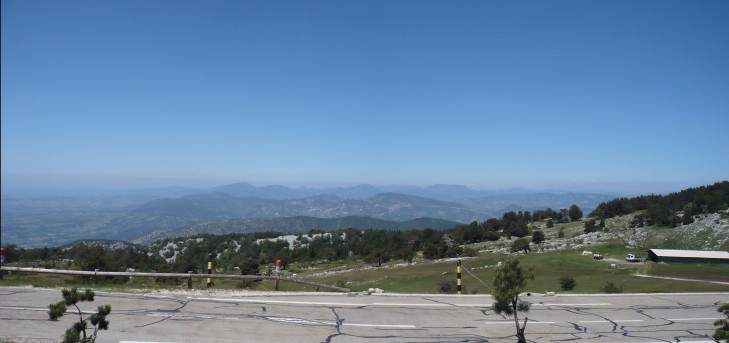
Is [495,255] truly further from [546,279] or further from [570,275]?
[546,279]

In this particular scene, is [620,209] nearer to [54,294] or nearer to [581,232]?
[581,232]

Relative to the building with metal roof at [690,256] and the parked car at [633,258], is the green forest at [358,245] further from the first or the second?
the building with metal roof at [690,256]

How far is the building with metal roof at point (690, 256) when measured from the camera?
28109 mm

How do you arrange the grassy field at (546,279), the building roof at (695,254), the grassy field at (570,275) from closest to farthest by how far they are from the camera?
the grassy field at (546,279) < the grassy field at (570,275) < the building roof at (695,254)

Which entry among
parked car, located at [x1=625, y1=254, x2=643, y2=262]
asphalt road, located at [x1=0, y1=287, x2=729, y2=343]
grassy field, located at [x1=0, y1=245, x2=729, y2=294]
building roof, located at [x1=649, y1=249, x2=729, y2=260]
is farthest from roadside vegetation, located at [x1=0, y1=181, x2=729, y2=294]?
asphalt road, located at [x1=0, y1=287, x2=729, y2=343]

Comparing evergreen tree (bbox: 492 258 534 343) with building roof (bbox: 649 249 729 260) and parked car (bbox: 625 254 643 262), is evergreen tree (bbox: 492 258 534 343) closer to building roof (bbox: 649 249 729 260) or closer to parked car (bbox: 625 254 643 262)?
building roof (bbox: 649 249 729 260)

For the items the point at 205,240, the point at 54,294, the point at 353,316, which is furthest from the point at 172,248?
the point at 353,316

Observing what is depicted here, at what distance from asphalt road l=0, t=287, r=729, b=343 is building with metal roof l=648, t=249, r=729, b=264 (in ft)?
50.0

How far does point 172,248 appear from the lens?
283 feet

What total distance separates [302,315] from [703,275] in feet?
70.2

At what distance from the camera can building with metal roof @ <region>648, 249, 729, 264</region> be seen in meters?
28.1

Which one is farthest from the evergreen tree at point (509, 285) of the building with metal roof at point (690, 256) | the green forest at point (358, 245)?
the building with metal roof at point (690, 256)

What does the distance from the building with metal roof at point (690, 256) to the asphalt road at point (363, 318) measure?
600 inches

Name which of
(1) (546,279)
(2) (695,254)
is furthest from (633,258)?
(1) (546,279)
